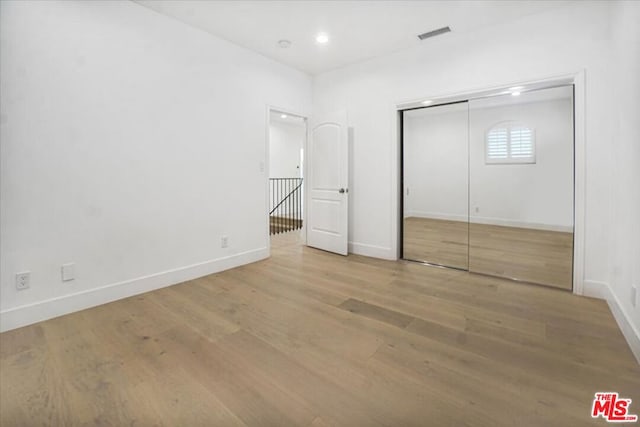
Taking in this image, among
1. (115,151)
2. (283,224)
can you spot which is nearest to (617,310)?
(115,151)

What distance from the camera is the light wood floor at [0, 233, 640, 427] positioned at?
56.4 inches

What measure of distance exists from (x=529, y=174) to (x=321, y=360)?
3813 millimetres

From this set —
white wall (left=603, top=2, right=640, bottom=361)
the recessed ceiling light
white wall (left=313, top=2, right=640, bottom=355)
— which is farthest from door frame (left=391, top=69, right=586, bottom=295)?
the recessed ceiling light

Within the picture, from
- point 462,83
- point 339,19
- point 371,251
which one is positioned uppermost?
point 339,19

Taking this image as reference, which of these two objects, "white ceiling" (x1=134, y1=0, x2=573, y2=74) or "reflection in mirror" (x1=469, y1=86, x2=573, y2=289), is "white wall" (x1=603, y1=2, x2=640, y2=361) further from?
"white ceiling" (x1=134, y1=0, x2=573, y2=74)

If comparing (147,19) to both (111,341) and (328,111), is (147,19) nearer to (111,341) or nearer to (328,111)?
(328,111)

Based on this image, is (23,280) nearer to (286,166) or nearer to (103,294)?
(103,294)

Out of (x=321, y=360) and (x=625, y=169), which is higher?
(x=625, y=169)

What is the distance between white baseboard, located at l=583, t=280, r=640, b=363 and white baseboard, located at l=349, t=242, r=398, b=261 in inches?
76.9

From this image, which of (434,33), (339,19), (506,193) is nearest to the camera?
(339,19)

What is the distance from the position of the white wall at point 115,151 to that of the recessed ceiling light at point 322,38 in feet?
2.91

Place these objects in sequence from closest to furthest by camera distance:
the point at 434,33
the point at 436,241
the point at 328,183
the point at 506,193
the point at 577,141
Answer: the point at 577,141
the point at 434,33
the point at 506,193
the point at 328,183
the point at 436,241

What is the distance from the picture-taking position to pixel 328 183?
14.8 feet

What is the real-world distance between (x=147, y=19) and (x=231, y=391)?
3.26 m
